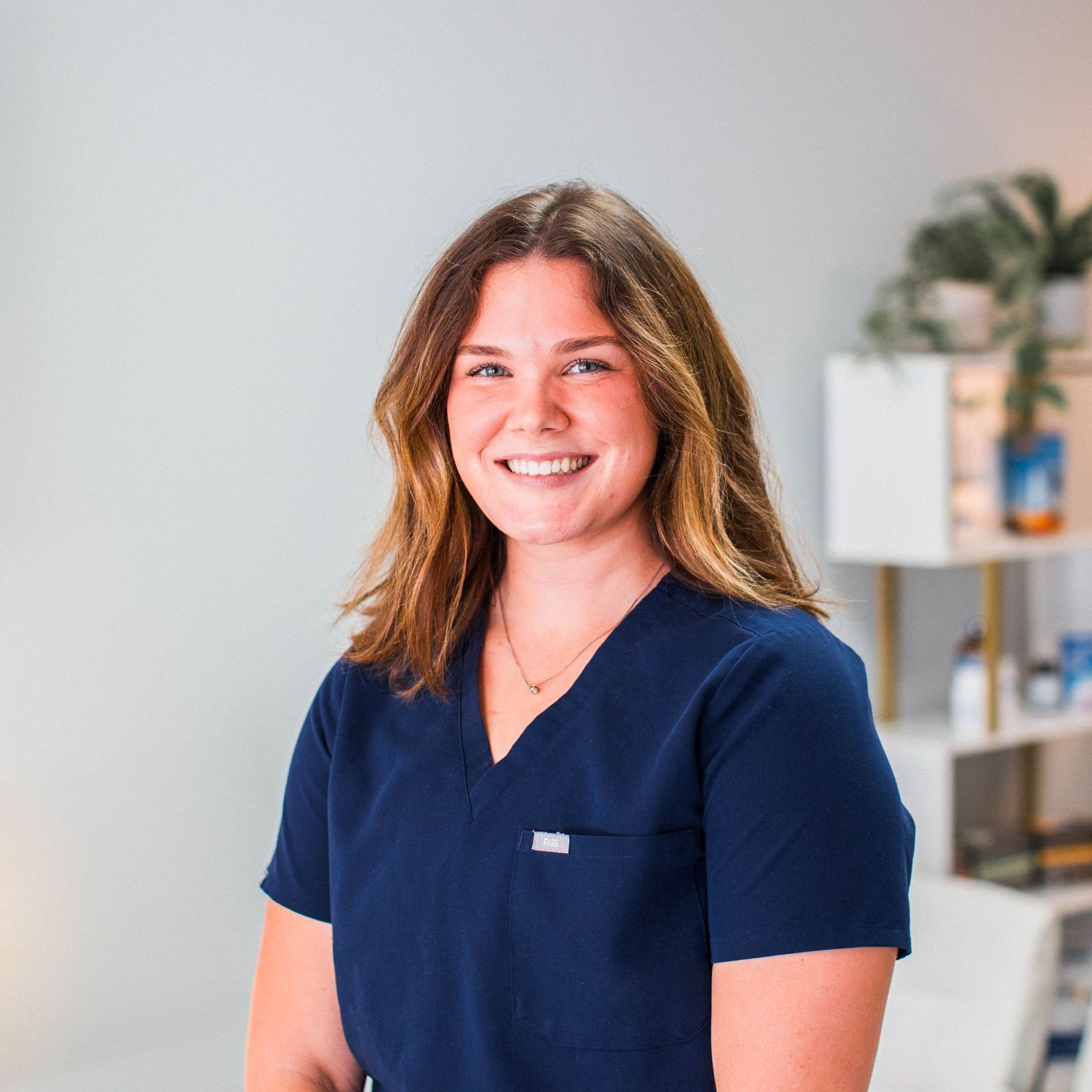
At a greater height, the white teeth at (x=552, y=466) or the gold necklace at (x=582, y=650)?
the white teeth at (x=552, y=466)

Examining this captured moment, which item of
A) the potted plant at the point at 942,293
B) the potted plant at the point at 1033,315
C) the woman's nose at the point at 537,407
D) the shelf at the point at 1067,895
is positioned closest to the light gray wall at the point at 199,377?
the potted plant at the point at 942,293

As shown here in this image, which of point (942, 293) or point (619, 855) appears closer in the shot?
point (619, 855)

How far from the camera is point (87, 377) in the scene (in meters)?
1.84

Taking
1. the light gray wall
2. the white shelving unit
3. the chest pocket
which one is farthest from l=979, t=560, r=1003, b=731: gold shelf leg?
the chest pocket

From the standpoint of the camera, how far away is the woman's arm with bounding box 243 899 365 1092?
112 cm

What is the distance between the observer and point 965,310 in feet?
8.80

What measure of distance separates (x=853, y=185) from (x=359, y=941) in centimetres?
213

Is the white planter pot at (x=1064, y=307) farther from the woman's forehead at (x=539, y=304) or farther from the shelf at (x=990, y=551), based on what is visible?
the woman's forehead at (x=539, y=304)

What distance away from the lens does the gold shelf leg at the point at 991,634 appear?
2666 millimetres

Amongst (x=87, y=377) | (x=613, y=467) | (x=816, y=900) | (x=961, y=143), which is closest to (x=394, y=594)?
(x=613, y=467)

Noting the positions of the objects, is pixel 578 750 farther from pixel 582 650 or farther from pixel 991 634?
pixel 991 634

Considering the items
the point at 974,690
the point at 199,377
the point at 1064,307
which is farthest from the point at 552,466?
the point at 1064,307

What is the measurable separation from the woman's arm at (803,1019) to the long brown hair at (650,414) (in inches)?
10.5

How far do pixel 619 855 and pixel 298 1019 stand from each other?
1.23ft
